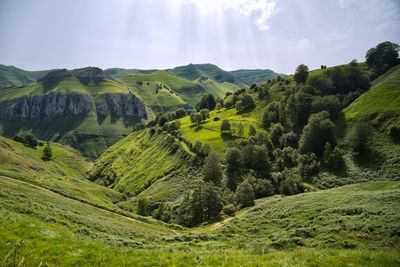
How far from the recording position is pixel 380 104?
70000 mm

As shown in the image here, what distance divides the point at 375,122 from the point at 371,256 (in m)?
77.7

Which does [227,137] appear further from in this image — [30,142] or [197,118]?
[30,142]

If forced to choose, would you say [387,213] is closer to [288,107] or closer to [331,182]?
[331,182]

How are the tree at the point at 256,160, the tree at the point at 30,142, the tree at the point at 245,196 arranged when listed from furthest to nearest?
1. the tree at the point at 30,142
2. the tree at the point at 256,160
3. the tree at the point at 245,196

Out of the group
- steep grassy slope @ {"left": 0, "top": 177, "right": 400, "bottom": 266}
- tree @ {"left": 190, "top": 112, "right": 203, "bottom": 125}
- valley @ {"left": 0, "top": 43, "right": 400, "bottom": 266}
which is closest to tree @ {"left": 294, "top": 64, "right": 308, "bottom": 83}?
valley @ {"left": 0, "top": 43, "right": 400, "bottom": 266}

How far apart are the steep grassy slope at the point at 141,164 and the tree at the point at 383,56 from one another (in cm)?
12649

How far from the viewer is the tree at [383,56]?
102m

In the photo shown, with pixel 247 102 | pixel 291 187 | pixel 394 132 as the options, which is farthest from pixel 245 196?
pixel 247 102

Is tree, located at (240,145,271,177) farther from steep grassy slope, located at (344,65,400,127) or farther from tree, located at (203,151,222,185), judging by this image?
steep grassy slope, located at (344,65,400,127)

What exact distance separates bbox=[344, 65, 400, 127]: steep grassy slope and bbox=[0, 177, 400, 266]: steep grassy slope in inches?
1978

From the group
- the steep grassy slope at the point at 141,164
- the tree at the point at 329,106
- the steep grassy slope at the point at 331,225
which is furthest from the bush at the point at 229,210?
the tree at the point at 329,106

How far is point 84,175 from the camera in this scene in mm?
139750

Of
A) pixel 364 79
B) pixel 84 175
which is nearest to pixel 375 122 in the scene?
pixel 364 79

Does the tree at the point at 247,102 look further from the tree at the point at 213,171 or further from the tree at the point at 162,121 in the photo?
the tree at the point at 213,171
